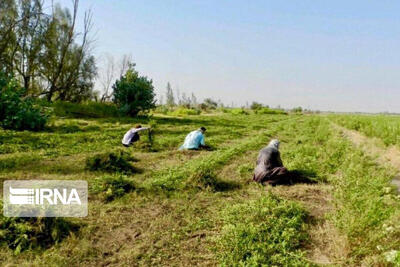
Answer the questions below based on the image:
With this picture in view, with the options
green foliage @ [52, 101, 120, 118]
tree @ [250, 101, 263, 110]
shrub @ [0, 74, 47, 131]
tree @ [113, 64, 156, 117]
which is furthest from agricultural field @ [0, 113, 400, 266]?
tree @ [250, 101, 263, 110]

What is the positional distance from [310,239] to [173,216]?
6.50ft

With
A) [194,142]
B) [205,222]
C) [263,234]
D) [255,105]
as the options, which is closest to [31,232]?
[205,222]

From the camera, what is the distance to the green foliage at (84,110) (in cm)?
2050

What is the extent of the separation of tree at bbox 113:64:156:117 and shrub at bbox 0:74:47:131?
9.60 m

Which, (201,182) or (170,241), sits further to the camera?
(201,182)

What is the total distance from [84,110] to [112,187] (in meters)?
18.5

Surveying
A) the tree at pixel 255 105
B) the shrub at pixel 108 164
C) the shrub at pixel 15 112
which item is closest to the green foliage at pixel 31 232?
the shrub at pixel 108 164

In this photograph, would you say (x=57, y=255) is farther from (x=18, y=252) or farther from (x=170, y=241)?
(x=170, y=241)

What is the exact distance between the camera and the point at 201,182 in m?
5.74

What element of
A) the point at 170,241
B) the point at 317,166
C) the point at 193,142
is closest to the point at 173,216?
the point at 170,241

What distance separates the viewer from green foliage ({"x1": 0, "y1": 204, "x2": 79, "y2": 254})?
342 centimetres

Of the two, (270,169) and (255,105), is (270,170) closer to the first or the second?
(270,169)

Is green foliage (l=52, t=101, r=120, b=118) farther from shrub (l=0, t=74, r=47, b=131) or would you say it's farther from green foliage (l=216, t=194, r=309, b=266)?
green foliage (l=216, t=194, r=309, b=266)

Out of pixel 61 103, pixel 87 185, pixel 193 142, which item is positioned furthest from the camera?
pixel 61 103
